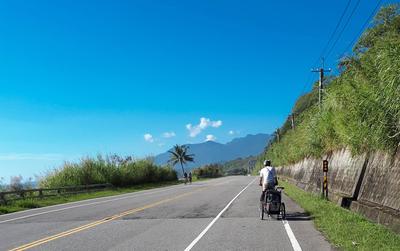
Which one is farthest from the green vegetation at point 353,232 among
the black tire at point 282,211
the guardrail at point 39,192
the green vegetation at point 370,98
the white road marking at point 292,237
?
the guardrail at point 39,192

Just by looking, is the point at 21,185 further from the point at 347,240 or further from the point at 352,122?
the point at 347,240

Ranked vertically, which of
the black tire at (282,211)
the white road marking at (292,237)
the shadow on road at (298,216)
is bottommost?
the white road marking at (292,237)

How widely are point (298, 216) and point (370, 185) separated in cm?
291

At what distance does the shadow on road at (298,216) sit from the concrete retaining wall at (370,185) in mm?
1360

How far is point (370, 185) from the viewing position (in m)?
13.6

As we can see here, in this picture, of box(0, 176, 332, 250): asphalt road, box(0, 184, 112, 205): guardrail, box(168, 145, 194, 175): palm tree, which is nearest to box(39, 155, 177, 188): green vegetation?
box(0, 184, 112, 205): guardrail

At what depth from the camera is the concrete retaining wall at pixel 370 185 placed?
36.5 ft

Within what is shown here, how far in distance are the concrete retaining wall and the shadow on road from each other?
136 centimetres

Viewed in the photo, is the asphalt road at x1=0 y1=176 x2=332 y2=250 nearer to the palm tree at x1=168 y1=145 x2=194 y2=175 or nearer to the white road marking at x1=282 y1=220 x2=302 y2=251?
the white road marking at x1=282 y1=220 x2=302 y2=251

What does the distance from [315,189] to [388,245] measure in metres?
16.7

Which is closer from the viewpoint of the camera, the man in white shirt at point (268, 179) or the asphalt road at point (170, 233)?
the asphalt road at point (170, 233)

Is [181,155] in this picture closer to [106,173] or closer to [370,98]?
[106,173]

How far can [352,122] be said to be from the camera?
53.0ft

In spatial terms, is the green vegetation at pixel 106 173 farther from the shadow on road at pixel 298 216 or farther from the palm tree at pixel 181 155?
the palm tree at pixel 181 155
